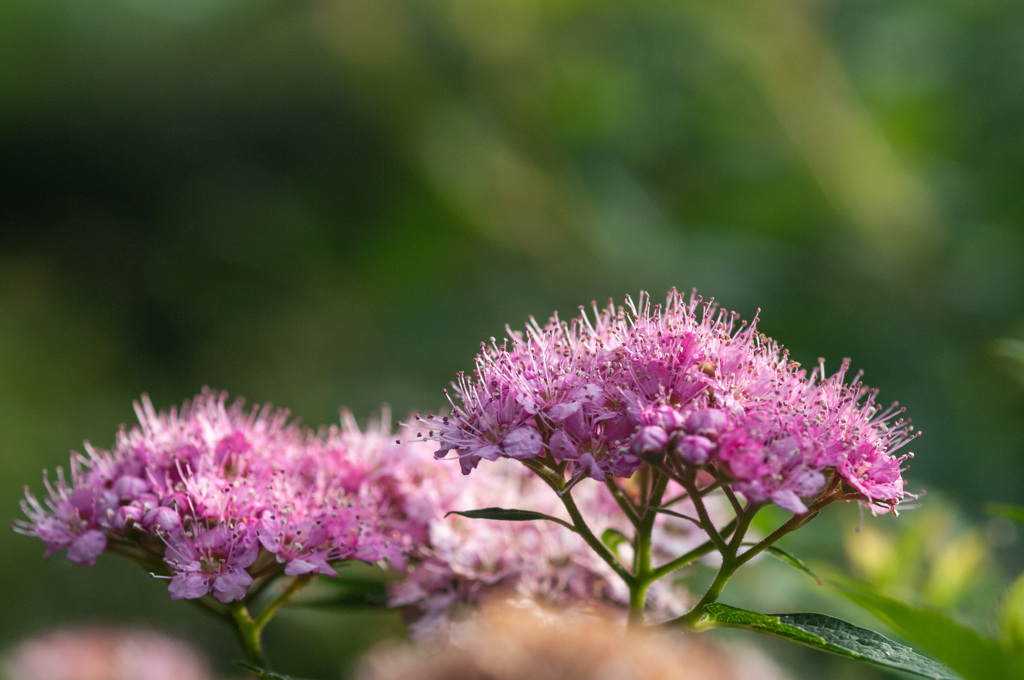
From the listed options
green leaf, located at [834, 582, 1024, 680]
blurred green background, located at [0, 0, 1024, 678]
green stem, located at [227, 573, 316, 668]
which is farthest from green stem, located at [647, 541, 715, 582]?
blurred green background, located at [0, 0, 1024, 678]

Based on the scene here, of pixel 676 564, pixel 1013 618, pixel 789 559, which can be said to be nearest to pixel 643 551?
pixel 676 564

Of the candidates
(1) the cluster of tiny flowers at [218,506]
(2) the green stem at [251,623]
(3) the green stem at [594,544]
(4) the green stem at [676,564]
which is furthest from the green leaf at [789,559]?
(2) the green stem at [251,623]

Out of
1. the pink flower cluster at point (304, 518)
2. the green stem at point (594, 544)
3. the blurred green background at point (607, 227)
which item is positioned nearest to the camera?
the green stem at point (594, 544)

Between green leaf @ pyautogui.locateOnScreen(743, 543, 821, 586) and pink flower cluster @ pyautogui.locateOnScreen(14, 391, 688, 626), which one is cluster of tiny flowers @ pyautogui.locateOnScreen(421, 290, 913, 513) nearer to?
green leaf @ pyautogui.locateOnScreen(743, 543, 821, 586)

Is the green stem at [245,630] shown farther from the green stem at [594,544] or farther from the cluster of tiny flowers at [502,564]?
the green stem at [594,544]

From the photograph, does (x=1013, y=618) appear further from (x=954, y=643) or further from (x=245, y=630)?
(x=245, y=630)

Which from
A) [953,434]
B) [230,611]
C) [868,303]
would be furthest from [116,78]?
[230,611]
